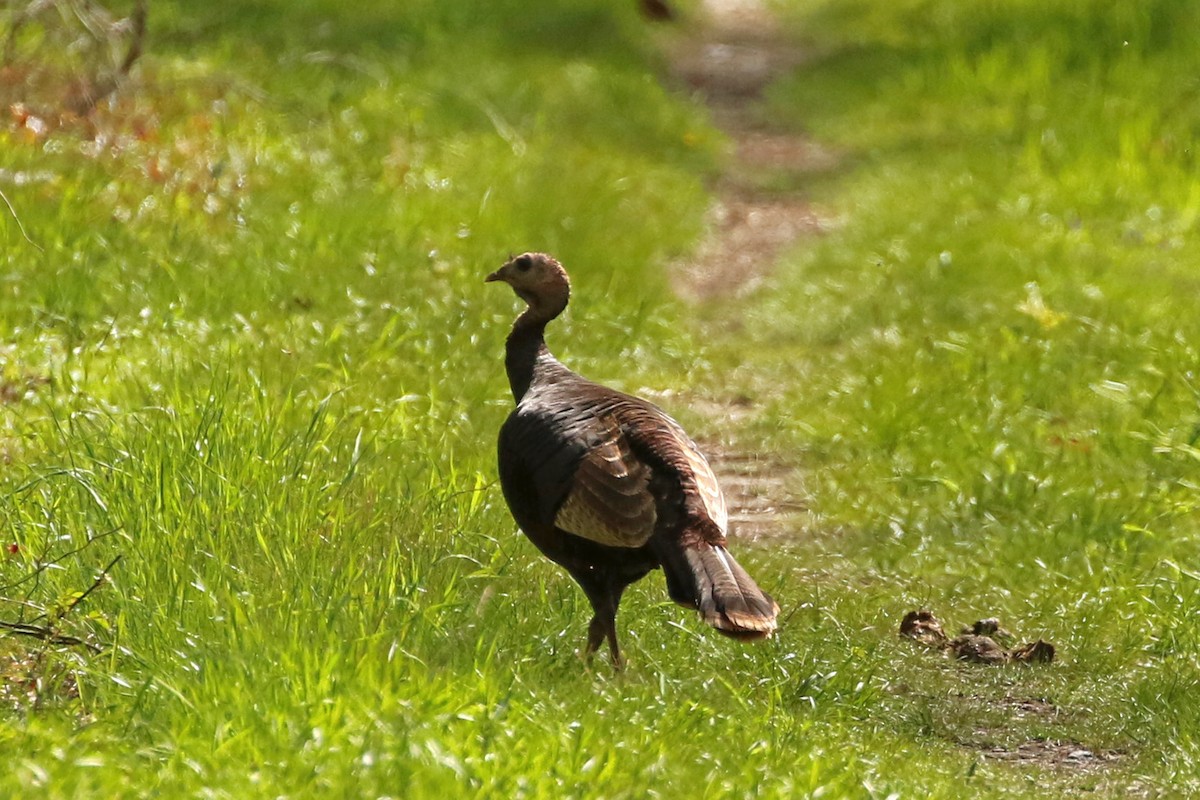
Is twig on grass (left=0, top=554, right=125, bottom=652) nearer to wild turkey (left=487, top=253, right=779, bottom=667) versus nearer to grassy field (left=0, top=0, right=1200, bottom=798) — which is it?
grassy field (left=0, top=0, right=1200, bottom=798)

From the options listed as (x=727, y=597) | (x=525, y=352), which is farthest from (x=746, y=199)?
(x=727, y=597)

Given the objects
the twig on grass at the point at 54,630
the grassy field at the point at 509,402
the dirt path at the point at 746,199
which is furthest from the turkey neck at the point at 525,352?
the twig on grass at the point at 54,630

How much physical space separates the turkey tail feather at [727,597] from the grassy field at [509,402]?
0.24 metres

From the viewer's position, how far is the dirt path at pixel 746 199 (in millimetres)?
7680

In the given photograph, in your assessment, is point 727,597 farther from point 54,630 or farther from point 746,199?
point 746,199

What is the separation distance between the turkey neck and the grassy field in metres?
0.43

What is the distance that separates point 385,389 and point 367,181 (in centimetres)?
365

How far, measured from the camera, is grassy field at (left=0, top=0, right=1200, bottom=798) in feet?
14.5

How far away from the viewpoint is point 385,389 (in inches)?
304

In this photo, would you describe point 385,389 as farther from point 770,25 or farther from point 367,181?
point 770,25

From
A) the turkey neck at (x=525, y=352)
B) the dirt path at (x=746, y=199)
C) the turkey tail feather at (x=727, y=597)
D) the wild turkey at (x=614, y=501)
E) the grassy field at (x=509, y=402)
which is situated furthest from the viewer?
the dirt path at (x=746, y=199)

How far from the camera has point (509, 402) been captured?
7.89 meters

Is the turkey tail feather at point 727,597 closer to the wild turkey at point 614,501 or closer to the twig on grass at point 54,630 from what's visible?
the wild turkey at point 614,501

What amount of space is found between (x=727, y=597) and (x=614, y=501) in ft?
1.85
